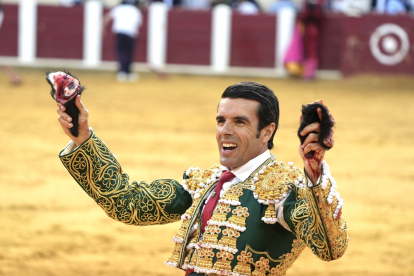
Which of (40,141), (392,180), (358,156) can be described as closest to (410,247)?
(392,180)

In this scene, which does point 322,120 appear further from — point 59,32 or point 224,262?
point 59,32

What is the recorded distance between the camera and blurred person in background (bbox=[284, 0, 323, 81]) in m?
13.4

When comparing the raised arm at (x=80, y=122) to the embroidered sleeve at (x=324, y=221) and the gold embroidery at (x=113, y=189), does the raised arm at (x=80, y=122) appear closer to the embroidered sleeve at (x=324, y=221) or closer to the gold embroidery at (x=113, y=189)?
the gold embroidery at (x=113, y=189)

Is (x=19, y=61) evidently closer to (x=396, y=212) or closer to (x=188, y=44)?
(x=188, y=44)

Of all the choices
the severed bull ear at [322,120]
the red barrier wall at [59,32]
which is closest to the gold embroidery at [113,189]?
the severed bull ear at [322,120]

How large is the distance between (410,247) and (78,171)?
3.15 m

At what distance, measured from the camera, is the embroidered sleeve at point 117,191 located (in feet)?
7.72

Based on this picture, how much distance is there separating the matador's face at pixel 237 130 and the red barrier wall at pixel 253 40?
12.1 meters

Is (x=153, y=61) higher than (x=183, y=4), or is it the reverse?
(x=183, y=4)

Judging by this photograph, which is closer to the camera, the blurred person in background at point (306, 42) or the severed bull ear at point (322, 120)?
the severed bull ear at point (322, 120)

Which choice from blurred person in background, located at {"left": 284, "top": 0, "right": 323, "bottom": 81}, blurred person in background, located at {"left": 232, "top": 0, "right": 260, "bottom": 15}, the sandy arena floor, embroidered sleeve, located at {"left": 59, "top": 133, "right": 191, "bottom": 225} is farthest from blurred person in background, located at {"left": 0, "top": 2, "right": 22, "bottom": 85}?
embroidered sleeve, located at {"left": 59, "top": 133, "right": 191, "bottom": 225}

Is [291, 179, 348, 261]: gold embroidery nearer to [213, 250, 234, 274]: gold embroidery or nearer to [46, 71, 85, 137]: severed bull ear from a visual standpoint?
[213, 250, 234, 274]: gold embroidery

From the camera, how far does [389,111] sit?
10555 millimetres

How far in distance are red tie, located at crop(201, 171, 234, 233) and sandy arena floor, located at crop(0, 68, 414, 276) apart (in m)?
2.02
